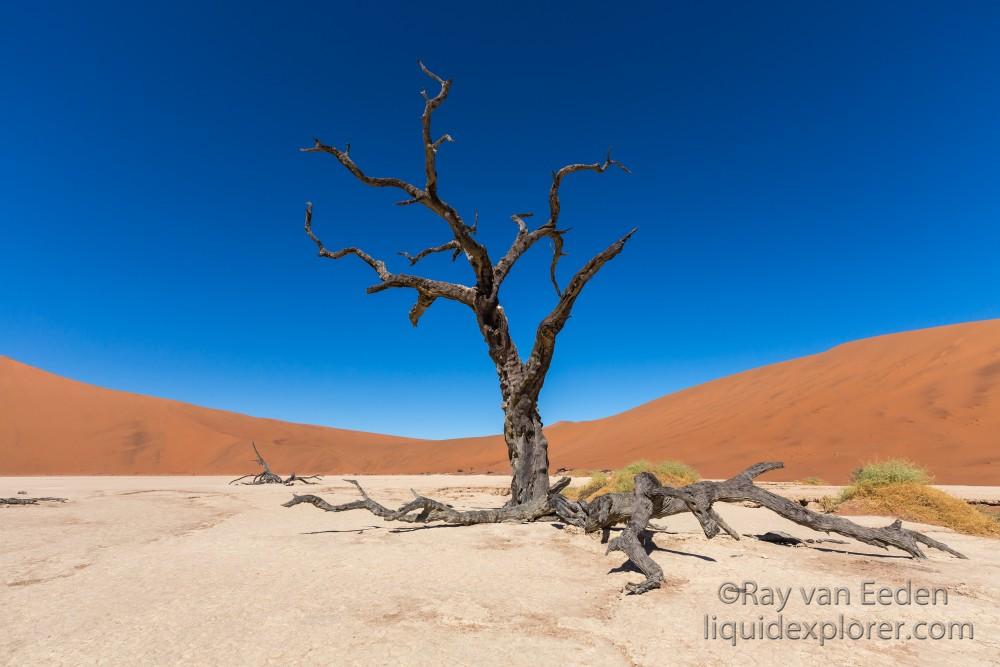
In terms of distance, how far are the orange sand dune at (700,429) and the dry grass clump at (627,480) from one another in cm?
653

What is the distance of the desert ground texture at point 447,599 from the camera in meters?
2.49

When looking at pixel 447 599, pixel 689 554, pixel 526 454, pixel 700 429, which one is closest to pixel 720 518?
pixel 689 554

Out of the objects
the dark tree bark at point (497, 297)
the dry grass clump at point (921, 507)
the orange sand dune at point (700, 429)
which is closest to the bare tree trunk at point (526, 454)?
the dark tree bark at point (497, 297)

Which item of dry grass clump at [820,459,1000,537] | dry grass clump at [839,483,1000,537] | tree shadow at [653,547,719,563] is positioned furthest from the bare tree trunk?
dry grass clump at [839,483,1000,537]

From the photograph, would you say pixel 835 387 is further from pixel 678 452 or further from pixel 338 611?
pixel 338 611

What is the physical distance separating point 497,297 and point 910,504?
756 cm

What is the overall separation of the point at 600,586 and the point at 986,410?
24.4 metres

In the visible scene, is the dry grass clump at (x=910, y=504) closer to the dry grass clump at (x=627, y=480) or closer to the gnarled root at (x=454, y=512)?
the dry grass clump at (x=627, y=480)

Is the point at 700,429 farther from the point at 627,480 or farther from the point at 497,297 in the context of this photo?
the point at 497,297

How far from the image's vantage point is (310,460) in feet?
126

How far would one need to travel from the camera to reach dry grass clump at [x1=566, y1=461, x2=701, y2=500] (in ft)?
35.0

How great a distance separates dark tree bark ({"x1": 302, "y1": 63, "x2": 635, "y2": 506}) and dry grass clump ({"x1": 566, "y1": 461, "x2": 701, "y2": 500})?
6.23 ft

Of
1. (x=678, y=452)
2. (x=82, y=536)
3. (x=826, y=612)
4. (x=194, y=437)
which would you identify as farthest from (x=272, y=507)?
(x=194, y=437)

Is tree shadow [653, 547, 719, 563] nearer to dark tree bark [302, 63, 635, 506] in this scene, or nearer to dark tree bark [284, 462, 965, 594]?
dark tree bark [284, 462, 965, 594]
